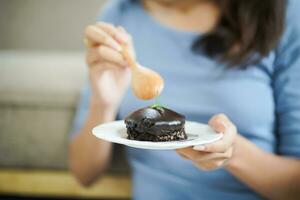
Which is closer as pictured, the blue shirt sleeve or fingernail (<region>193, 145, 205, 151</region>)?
fingernail (<region>193, 145, 205, 151</region>)

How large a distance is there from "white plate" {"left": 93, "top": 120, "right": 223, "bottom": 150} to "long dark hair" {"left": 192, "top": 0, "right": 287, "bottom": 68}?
16 centimetres

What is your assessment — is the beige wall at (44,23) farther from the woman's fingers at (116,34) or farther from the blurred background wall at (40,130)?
the woman's fingers at (116,34)

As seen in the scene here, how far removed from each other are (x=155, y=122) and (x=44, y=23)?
18.6 inches

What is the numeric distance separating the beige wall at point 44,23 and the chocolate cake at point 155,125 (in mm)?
425

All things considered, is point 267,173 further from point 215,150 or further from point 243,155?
point 215,150

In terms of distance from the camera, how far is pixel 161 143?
337mm

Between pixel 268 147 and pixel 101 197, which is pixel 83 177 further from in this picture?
pixel 268 147

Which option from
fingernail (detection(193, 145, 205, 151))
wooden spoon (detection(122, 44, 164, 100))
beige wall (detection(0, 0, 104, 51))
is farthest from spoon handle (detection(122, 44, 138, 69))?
beige wall (detection(0, 0, 104, 51))

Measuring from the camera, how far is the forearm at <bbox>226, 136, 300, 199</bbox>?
0.50 metres

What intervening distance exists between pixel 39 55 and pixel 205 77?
0.33 m

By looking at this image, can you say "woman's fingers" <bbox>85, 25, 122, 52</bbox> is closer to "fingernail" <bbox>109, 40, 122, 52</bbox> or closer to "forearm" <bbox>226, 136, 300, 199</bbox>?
"fingernail" <bbox>109, 40, 122, 52</bbox>

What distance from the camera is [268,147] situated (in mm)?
545

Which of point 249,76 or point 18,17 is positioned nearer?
point 249,76

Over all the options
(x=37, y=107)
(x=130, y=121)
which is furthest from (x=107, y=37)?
(x=37, y=107)
